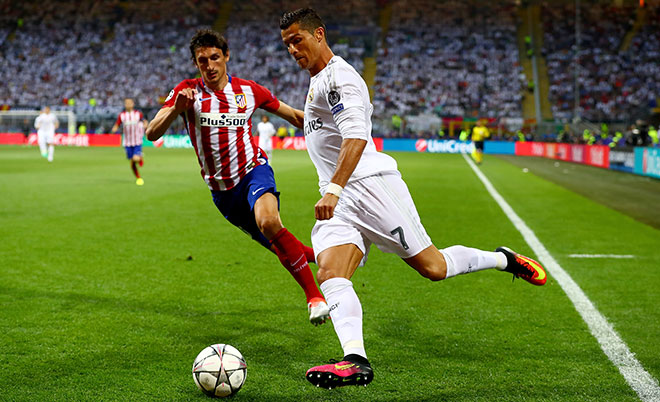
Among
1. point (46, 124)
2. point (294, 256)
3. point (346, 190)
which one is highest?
point (46, 124)

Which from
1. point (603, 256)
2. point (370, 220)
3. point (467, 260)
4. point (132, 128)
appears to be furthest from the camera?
point (132, 128)

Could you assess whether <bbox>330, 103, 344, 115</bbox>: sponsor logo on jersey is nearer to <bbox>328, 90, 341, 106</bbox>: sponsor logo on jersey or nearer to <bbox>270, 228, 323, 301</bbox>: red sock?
<bbox>328, 90, 341, 106</bbox>: sponsor logo on jersey

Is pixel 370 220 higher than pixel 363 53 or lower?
lower

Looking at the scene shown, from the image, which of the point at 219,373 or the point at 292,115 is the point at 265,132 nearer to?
the point at 292,115

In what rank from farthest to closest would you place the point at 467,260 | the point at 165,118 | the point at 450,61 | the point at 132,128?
the point at 450,61 → the point at 132,128 → the point at 165,118 → the point at 467,260

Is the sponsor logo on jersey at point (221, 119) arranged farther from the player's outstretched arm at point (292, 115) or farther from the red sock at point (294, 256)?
the red sock at point (294, 256)

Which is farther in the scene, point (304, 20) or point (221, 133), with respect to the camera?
point (221, 133)

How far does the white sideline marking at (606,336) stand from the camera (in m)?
3.66

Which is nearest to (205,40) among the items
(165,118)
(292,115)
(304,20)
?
(165,118)

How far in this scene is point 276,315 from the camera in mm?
5180

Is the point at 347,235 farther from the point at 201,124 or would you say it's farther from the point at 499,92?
the point at 499,92

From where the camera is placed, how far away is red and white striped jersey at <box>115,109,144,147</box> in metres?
17.2

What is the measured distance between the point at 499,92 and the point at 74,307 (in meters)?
41.0

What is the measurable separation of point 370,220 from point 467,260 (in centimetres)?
87
